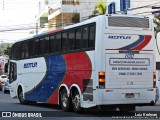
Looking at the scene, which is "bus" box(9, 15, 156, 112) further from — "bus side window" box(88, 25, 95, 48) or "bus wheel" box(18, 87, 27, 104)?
"bus wheel" box(18, 87, 27, 104)

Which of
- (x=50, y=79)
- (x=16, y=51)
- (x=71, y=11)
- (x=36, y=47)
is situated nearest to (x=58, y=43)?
(x=50, y=79)

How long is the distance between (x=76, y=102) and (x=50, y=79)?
3.14m

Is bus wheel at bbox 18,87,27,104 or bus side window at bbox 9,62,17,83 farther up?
bus side window at bbox 9,62,17,83

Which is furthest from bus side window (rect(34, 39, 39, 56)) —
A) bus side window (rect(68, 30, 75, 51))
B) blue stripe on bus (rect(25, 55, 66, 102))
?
bus side window (rect(68, 30, 75, 51))

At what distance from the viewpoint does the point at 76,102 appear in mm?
17359

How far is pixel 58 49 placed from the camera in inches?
754

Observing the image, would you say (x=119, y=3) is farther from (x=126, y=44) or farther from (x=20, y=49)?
(x=126, y=44)

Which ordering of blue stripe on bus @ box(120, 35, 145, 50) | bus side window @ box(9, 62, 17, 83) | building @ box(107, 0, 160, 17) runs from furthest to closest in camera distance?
building @ box(107, 0, 160, 17) < bus side window @ box(9, 62, 17, 83) < blue stripe on bus @ box(120, 35, 145, 50)

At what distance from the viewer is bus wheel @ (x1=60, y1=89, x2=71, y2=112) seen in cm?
1808

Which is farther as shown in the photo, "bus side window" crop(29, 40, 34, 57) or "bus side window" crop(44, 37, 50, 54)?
"bus side window" crop(29, 40, 34, 57)

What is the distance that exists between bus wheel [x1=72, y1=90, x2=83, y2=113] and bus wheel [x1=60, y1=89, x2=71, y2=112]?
398mm

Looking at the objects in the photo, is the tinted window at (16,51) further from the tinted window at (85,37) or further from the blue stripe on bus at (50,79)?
the tinted window at (85,37)

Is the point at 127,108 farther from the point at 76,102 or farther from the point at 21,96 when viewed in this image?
the point at 21,96

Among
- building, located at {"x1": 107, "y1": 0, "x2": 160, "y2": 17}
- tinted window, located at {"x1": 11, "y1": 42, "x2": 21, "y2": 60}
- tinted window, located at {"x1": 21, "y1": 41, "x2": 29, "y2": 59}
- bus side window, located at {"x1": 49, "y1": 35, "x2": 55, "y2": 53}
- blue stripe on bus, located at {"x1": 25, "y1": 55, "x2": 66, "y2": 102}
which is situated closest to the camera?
blue stripe on bus, located at {"x1": 25, "y1": 55, "x2": 66, "y2": 102}
